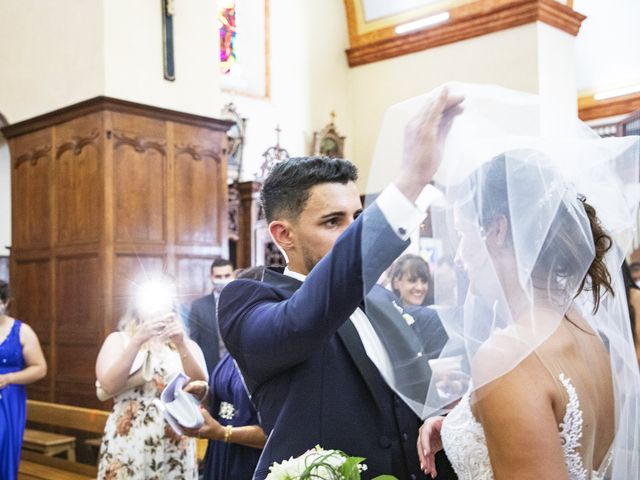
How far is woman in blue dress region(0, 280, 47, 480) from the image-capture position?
4.75 m

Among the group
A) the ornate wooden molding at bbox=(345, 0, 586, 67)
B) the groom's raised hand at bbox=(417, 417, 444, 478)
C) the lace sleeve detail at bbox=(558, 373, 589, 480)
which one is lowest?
the groom's raised hand at bbox=(417, 417, 444, 478)

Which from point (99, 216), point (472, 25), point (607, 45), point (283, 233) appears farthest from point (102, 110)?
point (607, 45)

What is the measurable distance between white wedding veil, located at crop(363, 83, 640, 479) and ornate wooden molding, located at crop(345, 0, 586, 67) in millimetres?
8915

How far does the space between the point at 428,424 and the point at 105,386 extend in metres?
2.39

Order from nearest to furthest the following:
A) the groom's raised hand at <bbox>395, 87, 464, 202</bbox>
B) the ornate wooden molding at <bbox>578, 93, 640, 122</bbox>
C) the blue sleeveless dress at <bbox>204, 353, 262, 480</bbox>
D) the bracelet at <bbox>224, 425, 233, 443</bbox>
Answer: the groom's raised hand at <bbox>395, 87, 464, 202</bbox>
the bracelet at <bbox>224, 425, 233, 443</bbox>
the blue sleeveless dress at <bbox>204, 353, 262, 480</bbox>
the ornate wooden molding at <bbox>578, 93, 640, 122</bbox>

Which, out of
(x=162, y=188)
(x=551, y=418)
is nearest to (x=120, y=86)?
(x=162, y=188)

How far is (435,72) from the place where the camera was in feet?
36.3

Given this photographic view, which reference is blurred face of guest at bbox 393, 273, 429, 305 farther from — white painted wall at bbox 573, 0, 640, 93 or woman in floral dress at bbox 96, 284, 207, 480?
white painted wall at bbox 573, 0, 640, 93

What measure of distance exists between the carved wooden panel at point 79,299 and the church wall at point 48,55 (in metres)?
1.53

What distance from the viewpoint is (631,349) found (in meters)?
1.71

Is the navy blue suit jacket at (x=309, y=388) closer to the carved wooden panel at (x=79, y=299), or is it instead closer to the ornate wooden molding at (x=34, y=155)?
the carved wooden panel at (x=79, y=299)

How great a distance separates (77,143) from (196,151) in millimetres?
1123

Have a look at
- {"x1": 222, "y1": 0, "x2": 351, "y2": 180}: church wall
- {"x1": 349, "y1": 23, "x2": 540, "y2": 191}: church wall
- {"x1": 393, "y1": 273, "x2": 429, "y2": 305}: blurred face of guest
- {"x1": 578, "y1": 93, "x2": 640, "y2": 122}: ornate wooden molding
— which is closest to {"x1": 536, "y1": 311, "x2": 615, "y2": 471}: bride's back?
{"x1": 393, "y1": 273, "x2": 429, "y2": 305}: blurred face of guest

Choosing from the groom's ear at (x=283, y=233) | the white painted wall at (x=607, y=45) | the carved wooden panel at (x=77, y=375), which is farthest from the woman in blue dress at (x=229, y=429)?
the white painted wall at (x=607, y=45)
